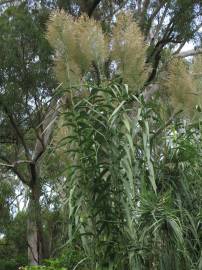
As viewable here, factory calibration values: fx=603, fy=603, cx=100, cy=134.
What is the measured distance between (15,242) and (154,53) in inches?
301

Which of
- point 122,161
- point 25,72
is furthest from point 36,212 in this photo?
point 122,161

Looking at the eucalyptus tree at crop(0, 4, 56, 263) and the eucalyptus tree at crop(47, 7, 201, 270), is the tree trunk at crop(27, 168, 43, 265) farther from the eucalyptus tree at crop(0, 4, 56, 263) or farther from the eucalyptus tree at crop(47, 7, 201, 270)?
the eucalyptus tree at crop(47, 7, 201, 270)

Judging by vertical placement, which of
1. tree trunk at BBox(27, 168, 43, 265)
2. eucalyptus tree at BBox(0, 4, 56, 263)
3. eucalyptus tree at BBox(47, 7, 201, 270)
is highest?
eucalyptus tree at BBox(0, 4, 56, 263)

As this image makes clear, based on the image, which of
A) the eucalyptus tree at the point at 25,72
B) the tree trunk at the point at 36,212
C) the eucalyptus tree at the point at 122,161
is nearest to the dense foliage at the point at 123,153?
the eucalyptus tree at the point at 122,161

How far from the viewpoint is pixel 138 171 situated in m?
3.88

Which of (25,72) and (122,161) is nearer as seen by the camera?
(122,161)

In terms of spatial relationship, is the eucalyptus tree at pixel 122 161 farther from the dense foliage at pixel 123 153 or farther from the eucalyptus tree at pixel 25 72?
the eucalyptus tree at pixel 25 72

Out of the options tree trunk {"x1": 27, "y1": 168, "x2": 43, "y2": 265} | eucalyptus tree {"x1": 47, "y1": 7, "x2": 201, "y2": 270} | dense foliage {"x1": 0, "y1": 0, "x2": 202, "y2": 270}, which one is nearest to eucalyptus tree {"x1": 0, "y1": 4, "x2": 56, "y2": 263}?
tree trunk {"x1": 27, "y1": 168, "x2": 43, "y2": 265}

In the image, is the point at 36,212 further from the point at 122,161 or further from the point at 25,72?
the point at 122,161

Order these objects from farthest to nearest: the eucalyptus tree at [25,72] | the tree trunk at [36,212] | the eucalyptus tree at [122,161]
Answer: the tree trunk at [36,212] → the eucalyptus tree at [25,72] → the eucalyptus tree at [122,161]

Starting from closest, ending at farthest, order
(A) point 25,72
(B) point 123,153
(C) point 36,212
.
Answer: (B) point 123,153, (A) point 25,72, (C) point 36,212

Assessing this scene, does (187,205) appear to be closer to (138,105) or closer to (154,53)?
(138,105)

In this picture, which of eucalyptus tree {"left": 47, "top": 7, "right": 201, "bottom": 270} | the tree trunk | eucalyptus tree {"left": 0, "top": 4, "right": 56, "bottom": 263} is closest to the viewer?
eucalyptus tree {"left": 47, "top": 7, "right": 201, "bottom": 270}

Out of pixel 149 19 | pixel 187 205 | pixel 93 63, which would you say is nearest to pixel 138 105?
pixel 93 63
